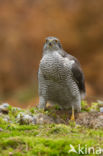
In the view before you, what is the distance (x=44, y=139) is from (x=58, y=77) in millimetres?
2126

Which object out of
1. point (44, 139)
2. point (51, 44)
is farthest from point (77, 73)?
Result: point (44, 139)

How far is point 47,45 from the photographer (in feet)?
22.5

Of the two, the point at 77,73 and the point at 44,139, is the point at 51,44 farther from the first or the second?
the point at 44,139

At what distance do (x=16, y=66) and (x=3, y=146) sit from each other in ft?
42.4

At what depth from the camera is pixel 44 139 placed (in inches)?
185

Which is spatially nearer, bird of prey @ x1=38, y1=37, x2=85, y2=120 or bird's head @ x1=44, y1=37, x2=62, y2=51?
bird of prey @ x1=38, y1=37, x2=85, y2=120

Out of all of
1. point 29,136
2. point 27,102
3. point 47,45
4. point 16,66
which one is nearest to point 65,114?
point 47,45

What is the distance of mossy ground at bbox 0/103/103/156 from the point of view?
14.5 feet

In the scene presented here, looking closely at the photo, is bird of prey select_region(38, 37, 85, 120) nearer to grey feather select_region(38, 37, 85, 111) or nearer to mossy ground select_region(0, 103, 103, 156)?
grey feather select_region(38, 37, 85, 111)

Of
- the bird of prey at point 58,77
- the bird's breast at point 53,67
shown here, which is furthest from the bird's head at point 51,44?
the bird's breast at point 53,67

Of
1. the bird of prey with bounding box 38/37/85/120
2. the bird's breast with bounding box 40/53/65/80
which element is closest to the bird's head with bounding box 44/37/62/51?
the bird of prey with bounding box 38/37/85/120

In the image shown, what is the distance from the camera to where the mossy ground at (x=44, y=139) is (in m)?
4.43

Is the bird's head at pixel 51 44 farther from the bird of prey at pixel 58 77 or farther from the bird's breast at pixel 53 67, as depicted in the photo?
the bird's breast at pixel 53 67

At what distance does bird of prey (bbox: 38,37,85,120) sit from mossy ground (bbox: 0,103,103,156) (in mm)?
1317
